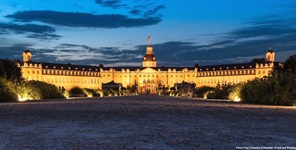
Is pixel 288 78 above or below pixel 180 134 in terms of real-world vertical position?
above

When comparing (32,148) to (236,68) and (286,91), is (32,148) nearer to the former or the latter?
(286,91)

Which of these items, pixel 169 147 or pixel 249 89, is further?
pixel 249 89

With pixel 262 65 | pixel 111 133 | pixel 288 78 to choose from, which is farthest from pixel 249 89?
pixel 262 65

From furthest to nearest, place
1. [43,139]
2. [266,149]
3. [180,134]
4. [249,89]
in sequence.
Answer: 1. [249,89]
2. [180,134]
3. [43,139]
4. [266,149]

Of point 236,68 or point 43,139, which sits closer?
point 43,139

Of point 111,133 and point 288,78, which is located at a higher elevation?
point 288,78

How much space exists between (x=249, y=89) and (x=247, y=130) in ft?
85.9

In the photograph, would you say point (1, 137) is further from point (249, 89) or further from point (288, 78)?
point (249, 89)

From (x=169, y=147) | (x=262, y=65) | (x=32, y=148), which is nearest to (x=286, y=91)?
(x=169, y=147)

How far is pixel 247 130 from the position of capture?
35.7ft

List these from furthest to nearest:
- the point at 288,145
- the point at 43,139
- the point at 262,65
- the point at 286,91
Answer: the point at 262,65 → the point at 286,91 → the point at 43,139 → the point at 288,145

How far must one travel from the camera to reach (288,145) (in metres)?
8.02

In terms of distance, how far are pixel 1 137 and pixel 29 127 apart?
2.06 m

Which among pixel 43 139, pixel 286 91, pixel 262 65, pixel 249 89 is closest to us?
pixel 43 139
